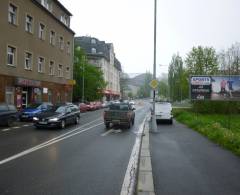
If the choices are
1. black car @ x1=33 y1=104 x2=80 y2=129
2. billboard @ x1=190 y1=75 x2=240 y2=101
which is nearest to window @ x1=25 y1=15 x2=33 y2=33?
black car @ x1=33 y1=104 x2=80 y2=129

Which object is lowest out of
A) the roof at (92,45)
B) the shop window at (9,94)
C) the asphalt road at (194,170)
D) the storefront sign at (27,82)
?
the asphalt road at (194,170)

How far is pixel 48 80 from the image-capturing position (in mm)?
38438

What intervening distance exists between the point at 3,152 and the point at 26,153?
786 millimetres

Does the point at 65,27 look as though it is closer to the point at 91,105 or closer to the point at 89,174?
the point at 91,105

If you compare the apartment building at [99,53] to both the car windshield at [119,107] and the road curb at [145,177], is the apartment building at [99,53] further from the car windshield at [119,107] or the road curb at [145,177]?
the road curb at [145,177]

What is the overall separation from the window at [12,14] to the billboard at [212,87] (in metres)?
17.2

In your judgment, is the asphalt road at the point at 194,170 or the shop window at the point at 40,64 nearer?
the asphalt road at the point at 194,170

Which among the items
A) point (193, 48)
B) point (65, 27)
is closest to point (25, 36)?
point (65, 27)

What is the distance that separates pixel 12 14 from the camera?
29.5 meters

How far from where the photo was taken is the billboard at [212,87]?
28266mm

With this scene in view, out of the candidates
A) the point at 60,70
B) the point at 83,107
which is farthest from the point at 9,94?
the point at 83,107

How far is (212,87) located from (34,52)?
18.8 m

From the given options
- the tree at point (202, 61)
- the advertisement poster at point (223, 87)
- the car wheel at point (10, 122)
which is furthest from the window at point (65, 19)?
the car wheel at point (10, 122)

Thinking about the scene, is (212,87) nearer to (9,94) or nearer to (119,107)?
(119,107)
